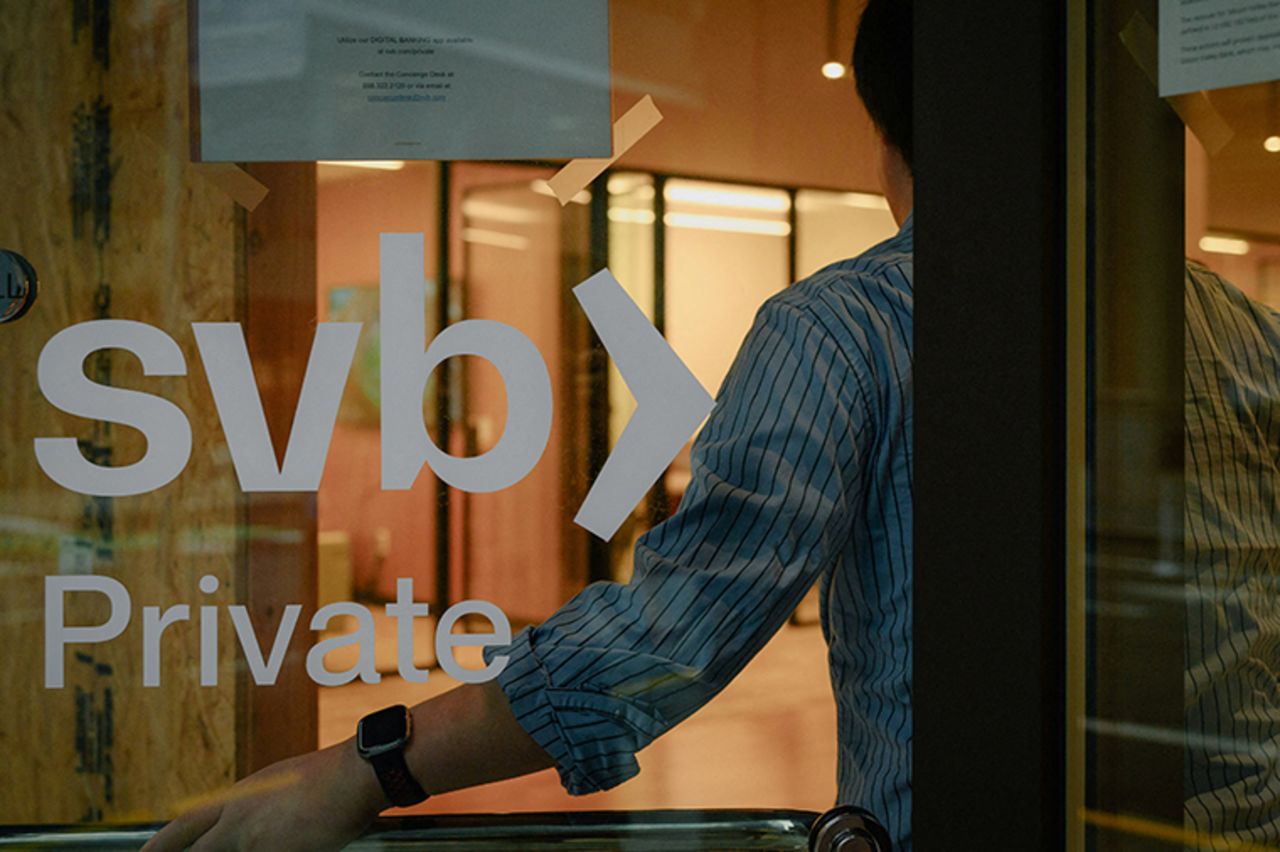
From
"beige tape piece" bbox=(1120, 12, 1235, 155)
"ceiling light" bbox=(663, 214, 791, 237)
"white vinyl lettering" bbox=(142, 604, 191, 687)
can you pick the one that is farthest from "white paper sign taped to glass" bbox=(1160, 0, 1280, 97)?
"white vinyl lettering" bbox=(142, 604, 191, 687)

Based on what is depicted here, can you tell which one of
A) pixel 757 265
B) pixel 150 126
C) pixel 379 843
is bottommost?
pixel 379 843

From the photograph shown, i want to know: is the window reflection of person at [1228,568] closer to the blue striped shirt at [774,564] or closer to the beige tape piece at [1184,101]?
the beige tape piece at [1184,101]

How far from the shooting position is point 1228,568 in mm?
862

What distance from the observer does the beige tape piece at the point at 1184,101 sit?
0.84 meters

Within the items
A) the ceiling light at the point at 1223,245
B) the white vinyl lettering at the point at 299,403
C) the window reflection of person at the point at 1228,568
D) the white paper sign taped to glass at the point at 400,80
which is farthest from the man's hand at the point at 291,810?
the ceiling light at the point at 1223,245

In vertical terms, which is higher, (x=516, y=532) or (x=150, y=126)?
(x=150, y=126)

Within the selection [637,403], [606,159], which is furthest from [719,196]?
[637,403]

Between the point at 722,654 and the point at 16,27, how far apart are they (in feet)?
3.53

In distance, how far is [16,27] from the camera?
4.47 feet

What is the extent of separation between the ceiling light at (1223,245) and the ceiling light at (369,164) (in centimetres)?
84

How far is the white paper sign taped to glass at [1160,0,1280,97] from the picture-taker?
0.79 metres

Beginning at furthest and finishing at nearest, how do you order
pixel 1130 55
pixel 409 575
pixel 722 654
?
pixel 409 575 → pixel 722 654 → pixel 1130 55

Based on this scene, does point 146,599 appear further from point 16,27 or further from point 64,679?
point 16,27

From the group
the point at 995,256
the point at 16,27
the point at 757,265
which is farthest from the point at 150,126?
the point at 995,256
